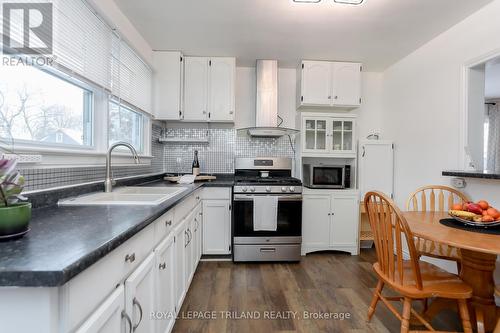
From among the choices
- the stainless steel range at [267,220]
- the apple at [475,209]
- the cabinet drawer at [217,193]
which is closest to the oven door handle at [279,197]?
the stainless steel range at [267,220]

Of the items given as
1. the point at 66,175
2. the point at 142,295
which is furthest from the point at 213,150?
the point at 142,295

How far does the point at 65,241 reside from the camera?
751 mm

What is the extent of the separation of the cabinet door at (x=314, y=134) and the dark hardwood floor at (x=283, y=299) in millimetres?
1345

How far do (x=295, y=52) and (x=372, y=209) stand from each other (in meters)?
2.07

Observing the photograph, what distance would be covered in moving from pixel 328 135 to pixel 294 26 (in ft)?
4.40

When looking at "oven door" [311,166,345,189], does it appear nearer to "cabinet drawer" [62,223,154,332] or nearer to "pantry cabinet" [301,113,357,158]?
"pantry cabinet" [301,113,357,158]

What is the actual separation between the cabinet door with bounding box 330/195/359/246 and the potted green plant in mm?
2792

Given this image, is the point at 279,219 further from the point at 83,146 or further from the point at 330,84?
the point at 83,146

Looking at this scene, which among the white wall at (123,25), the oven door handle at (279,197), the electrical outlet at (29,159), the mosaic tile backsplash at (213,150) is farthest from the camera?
the mosaic tile backsplash at (213,150)

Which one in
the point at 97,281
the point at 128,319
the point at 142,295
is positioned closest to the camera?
the point at 97,281

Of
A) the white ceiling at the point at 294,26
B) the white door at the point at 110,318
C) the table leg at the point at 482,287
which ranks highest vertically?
the white ceiling at the point at 294,26

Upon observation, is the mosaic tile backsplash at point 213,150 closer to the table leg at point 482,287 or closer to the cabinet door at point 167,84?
the cabinet door at point 167,84

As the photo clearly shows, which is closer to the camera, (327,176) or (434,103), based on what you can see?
(434,103)

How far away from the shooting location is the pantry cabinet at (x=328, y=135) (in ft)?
10.1
